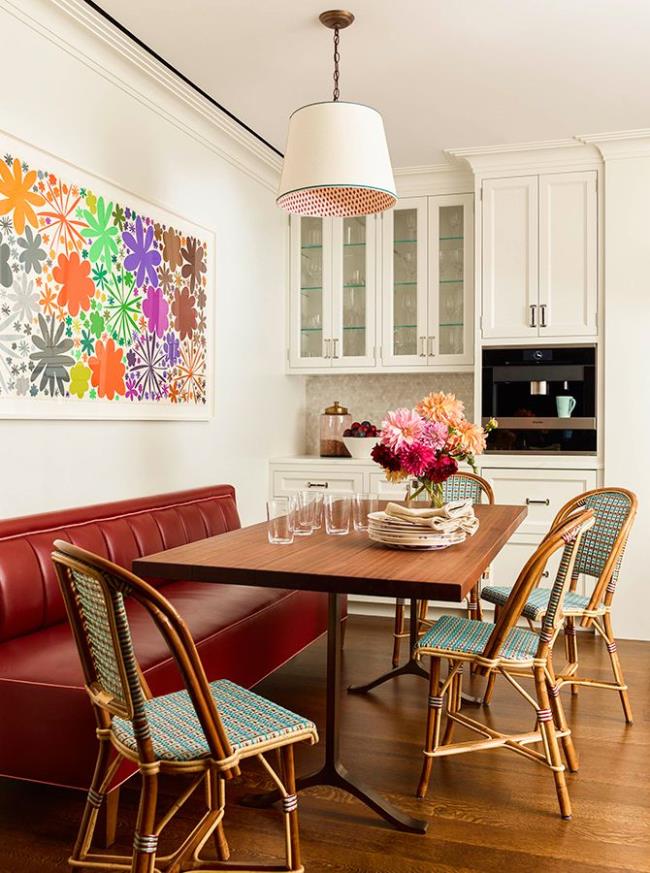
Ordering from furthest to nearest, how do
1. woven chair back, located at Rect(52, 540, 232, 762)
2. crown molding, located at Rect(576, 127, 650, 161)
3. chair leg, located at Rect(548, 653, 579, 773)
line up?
crown molding, located at Rect(576, 127, 650, 161) → chair leg, located at Rect(548, 653, 579, 773) → woven chair back, located at Rect(52, 540, 232, 762)

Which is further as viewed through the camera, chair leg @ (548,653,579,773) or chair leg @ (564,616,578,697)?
chair leg @ (564,616,578,697)

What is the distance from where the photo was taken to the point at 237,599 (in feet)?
10.4

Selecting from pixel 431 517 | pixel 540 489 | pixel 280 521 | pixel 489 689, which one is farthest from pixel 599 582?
pixel 540 489

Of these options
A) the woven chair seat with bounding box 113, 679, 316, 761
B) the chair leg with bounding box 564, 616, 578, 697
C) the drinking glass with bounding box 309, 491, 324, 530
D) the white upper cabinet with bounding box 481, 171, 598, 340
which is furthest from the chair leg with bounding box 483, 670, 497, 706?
the white upper cabinet with bounding box 481, 171, 598, 340

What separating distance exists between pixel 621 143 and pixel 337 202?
2.20 metres

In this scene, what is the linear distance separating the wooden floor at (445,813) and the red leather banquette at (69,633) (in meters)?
0.22

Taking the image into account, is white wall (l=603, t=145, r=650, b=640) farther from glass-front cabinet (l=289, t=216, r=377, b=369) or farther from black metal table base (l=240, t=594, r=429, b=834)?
black metal table base (l=240, t=594, r=429, b=834)

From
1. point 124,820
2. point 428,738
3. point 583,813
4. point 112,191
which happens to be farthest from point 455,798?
point 112,191

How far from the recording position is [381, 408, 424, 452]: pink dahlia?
2504 millimetres

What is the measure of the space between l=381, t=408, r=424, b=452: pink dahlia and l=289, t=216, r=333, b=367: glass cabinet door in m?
2.67

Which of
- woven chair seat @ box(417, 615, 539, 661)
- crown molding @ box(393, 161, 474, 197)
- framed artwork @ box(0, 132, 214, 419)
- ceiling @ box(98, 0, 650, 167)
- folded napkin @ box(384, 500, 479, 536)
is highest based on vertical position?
ceiling @ box(98, 0, 650, 167)

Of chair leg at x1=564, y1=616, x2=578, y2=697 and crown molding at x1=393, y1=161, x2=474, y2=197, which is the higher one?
crown molding at x1=393, y1=161, x2=474, y2=197

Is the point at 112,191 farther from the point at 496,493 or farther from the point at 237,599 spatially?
the point at 496,493

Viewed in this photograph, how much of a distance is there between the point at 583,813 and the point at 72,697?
4.86 ft
